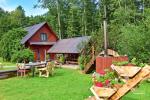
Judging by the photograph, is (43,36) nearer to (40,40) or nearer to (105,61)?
(40,40)

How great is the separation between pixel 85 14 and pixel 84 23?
169cm

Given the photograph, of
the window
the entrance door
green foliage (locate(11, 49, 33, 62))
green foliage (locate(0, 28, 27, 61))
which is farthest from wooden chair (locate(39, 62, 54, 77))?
the window

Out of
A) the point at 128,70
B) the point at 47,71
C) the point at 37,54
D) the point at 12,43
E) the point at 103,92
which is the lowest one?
the point at 47,71

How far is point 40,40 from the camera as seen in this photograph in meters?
40.5

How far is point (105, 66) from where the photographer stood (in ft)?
62.4

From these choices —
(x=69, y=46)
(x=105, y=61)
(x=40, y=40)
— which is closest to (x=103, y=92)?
(x=105, y=61)

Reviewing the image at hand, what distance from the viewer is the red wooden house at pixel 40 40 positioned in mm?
38875

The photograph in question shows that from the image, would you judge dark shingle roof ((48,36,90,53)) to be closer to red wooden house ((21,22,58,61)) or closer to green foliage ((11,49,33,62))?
green foliage ((11,49,33,62))

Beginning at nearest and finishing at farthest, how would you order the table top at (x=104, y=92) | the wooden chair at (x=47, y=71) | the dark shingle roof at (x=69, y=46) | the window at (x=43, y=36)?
1. the table top at (x=104, y=92)
2. the wooden chair at (x=47, y=71)
3. the dark shingle roof at (x=69, y=46)
4. the window at (x=43, y=36)

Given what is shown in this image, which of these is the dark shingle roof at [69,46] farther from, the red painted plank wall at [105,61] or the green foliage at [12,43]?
the red painted plank wall at [105,61]

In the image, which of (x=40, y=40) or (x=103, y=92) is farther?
(x=40, y=40)

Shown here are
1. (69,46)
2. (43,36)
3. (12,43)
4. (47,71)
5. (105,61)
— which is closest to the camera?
(105,61)

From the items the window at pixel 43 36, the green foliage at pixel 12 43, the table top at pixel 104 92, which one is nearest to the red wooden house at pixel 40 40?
the window at pixel 43 36

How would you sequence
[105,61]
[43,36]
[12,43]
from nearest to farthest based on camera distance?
[105,61]
[12,43]
[43,36]
